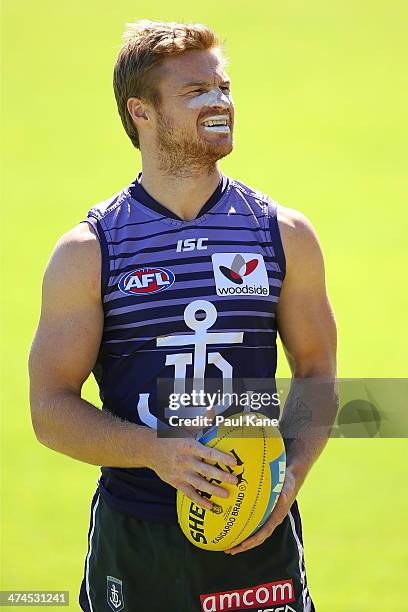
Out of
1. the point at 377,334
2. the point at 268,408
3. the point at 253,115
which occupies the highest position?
the point at 253,115

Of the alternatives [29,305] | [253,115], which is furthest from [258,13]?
[29,305]

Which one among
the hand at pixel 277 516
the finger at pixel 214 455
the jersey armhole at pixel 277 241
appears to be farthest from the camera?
the jersey armhole at pixel 277 241

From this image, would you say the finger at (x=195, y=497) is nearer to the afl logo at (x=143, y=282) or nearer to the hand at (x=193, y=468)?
the hand at (x=193, y=468)

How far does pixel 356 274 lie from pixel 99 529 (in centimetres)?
617

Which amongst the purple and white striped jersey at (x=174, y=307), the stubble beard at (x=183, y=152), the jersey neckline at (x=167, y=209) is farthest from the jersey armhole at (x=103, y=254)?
the stubble beard at (x=183, y=152)

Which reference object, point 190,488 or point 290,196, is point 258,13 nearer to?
point 290,196

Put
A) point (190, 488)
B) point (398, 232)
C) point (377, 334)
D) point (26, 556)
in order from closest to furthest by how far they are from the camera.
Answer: point (190, 488) → point (26, 556) → point (377, 334) → point (398, 232)

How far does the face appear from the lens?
359cm

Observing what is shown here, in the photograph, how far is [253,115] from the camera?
1298 centimetres

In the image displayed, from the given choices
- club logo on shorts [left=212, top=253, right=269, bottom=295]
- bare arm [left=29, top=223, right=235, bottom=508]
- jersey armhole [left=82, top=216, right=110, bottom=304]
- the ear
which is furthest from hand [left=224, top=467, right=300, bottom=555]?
the ear

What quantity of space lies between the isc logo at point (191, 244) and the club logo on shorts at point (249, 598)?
42.5 inches

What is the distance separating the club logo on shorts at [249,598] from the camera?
3424 mm

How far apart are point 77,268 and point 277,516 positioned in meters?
0.98

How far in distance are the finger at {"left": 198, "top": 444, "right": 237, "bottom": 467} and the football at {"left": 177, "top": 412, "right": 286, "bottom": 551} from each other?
0.13ft
